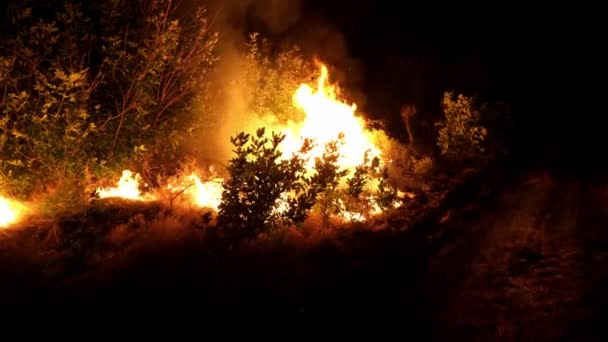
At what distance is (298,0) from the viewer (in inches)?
580

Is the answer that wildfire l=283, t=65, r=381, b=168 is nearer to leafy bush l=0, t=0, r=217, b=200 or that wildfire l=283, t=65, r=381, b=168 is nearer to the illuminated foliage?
the illuminated foliage

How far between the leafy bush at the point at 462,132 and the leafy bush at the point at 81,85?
518 centimetres

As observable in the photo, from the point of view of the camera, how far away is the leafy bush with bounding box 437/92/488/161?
10.0 m

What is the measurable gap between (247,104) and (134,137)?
3.93 m

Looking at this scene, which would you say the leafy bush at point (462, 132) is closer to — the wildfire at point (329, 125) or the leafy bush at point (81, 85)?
the wildfire at point (329, 125)

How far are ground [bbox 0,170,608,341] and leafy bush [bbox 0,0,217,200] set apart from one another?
142cm

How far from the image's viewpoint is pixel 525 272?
568 centimetres


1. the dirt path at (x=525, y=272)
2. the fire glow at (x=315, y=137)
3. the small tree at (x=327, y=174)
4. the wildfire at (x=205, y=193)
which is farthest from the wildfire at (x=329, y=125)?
the dirt path at (x=525, y=272)

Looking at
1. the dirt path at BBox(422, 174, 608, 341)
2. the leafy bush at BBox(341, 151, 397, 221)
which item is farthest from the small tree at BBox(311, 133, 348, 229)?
the dirt path at BBox(422, 174, 608, 341)

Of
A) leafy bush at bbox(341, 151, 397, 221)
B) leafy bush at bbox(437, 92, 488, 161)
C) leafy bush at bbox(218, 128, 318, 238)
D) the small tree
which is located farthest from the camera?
leafy bush at bbox(437, 92, 488, 161)

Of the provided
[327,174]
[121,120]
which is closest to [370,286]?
[327,174]

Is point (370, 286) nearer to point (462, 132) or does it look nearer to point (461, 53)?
point (462, 132)

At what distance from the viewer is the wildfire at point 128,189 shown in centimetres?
789

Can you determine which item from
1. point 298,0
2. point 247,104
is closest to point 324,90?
point 247,104
